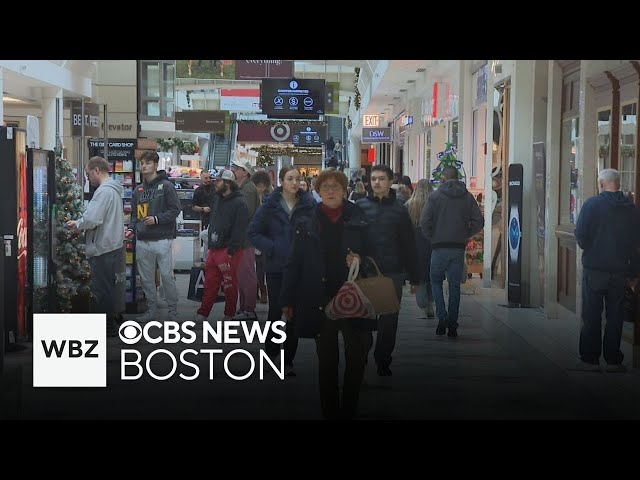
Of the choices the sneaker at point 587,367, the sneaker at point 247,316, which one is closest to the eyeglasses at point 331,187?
the sneaker at point 587,367

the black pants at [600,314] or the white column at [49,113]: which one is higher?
the white column at [49,113]

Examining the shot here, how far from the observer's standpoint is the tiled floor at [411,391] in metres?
7.11

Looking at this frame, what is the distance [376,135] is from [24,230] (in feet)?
87.0

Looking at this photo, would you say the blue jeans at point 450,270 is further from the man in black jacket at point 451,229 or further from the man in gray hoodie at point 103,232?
the man in gray hoodie at point 103,232

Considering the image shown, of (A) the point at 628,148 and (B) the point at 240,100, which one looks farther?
(B) the point at 240,100

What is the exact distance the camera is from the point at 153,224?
10438 mm

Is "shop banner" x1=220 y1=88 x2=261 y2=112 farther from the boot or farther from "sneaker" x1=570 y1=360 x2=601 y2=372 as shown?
"sneaker" x1=570 y1=360 x2=601 y2=372

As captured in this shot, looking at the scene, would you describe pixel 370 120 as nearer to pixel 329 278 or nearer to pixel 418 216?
pixel 418 216

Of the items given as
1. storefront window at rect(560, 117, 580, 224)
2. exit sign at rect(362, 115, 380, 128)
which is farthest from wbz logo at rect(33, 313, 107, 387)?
exit sign at rect(362, 115, 380, 128)

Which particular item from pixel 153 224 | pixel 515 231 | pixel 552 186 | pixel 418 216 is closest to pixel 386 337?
pixel 153 224

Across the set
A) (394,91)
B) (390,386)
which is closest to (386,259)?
(390,386)

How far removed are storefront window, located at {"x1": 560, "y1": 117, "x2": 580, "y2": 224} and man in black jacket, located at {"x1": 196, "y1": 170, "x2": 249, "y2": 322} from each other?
11.4ft

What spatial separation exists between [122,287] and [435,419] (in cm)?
425

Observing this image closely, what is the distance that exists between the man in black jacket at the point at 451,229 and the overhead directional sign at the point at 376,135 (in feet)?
80.2
